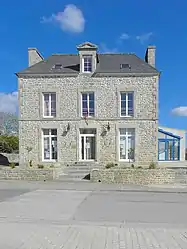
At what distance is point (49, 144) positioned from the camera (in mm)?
23469

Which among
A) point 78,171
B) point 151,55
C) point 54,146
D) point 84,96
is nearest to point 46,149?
point 54,146

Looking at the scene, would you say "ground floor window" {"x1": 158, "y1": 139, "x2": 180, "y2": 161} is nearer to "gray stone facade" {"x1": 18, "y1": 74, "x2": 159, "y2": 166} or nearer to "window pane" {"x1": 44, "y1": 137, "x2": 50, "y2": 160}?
"gray stone facade" {"x1": 18, "y1": 74, "x2": 159, "y2": 166}

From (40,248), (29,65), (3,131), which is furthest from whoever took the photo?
(3,131)

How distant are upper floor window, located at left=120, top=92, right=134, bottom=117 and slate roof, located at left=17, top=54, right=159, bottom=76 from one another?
66.6 inches

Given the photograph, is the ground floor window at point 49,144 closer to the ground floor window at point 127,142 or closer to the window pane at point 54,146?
the window pane at point 54,146

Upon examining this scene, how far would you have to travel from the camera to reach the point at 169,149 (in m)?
33.0

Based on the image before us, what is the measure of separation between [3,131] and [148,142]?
30413 mm

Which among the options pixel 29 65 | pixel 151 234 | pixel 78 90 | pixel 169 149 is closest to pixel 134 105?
pixel 78 90

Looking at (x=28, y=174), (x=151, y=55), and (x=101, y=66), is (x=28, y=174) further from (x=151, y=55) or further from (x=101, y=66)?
(x=151, y=55)

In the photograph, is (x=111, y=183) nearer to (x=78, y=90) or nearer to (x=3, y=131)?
(x=78, y=90)

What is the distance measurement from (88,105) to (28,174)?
7.90 metres

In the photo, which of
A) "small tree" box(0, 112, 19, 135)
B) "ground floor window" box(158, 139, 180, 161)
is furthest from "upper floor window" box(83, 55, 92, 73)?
"small tree" box(0, 112, 19, 135)

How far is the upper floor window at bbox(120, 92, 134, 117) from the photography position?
2317 centimetres

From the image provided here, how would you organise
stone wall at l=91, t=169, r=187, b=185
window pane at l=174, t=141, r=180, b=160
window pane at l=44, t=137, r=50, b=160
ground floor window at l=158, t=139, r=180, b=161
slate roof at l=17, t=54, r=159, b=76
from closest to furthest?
stone wall at l=91, t=169, r=187, b=185, slate roof at l=17, t=54, r=159, b=76, window pane at l=44, t=137, r=50, b=160, ground floor window at l=158, t=139, r=180, b=161, window pane at l=174, t=141, r=180, b=160
